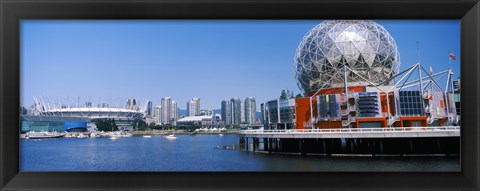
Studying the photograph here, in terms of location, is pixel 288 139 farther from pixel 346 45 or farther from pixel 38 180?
pixel 38 180

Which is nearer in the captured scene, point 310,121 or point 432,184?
point 432,184

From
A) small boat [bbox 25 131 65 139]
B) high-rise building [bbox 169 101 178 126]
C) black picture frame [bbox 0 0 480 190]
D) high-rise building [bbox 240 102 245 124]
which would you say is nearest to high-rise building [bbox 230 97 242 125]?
high-rise building [bbox 240 102 245 124]

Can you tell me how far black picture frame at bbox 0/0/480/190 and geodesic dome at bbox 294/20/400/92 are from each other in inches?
809

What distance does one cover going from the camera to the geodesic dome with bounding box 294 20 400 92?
85.9ft

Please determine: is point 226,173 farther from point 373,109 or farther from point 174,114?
point 174,114

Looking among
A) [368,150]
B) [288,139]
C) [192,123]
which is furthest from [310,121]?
[192,123]

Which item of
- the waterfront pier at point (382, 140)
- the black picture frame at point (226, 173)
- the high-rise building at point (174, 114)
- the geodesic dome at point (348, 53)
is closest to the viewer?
the black picture frame at point (226, 173)

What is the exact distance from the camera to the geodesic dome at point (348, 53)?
26.2m

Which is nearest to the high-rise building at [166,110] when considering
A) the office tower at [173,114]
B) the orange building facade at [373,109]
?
the office tower at [173,114]

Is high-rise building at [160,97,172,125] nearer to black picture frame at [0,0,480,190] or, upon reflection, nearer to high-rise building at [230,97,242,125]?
high-rise building at [230,97,242,125]

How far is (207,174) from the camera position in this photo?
16.7 ft

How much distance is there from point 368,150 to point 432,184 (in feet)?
52.4

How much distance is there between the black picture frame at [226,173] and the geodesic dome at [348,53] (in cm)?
2055

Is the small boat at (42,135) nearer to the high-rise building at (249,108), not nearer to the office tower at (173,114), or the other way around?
the office tower at (173,114)
